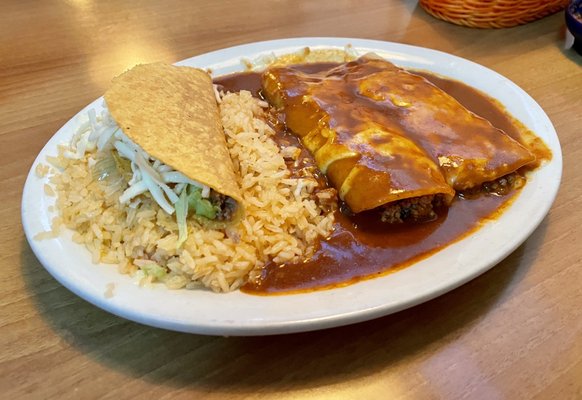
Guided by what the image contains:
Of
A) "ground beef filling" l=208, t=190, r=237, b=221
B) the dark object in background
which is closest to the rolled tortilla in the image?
"ground beef filling" l=208, t=190, r=237, b=221

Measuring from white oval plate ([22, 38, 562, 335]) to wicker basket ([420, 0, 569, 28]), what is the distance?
1.72 meters

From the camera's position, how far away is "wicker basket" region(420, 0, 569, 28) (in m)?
3.01

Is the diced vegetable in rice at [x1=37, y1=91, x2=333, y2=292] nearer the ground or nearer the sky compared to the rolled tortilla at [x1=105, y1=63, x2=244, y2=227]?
nearer the ground

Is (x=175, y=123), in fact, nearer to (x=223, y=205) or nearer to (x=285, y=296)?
(x=223, y=205)

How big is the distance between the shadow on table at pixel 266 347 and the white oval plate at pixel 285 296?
148 millimetres

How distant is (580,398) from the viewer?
4.12ft

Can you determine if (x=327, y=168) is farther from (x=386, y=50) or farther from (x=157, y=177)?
(x=386, y=50)

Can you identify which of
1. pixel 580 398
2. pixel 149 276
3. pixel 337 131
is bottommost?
pixel 580 398

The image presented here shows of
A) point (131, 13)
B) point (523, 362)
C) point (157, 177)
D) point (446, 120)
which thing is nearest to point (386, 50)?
point (446, 120)

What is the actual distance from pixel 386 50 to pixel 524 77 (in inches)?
32.3

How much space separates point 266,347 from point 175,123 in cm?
79

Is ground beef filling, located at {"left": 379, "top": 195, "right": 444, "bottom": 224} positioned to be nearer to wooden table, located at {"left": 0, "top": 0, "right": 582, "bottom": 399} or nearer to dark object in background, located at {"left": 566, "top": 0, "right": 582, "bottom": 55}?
wooden table, located at {"left": 0, "top": 0, "right": 582, "bottom": 399}

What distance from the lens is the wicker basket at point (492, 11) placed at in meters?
3.01

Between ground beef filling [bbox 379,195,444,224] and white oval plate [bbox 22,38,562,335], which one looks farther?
ground beef filling [bbox 379,195,444,224]
